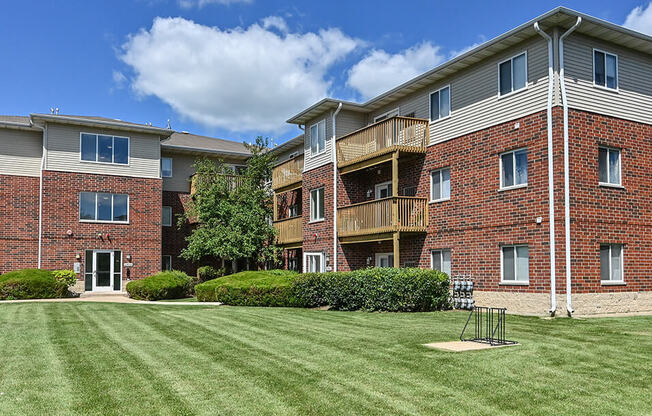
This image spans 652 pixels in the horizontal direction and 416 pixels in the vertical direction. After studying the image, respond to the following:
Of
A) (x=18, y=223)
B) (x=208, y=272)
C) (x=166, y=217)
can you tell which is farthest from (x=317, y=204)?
(x=18, y=223)

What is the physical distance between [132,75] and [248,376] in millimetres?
22578

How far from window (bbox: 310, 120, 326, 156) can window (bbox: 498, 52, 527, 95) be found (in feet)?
32.0

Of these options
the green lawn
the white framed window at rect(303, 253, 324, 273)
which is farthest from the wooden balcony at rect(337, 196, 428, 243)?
the green lawn

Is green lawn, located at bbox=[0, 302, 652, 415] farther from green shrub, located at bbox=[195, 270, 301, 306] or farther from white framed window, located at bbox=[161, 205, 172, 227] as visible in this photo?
white framed window, located at bbox=[161, 205, 172, 227]

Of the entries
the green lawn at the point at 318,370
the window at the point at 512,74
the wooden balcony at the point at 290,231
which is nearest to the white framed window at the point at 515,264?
→ the green lawn at the point at 318,370

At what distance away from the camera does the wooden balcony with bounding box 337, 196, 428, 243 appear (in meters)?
20.7

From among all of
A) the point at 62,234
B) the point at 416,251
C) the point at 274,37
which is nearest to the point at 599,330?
the point at 416,251

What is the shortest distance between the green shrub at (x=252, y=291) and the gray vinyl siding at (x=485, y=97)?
7427 millimetres

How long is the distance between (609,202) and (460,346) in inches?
358

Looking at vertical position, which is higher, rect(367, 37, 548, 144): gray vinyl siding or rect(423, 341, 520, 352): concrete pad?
rect(367, 37, 548, 144): gray vinyl siding

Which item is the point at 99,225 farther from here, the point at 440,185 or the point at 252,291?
the point at 440,185

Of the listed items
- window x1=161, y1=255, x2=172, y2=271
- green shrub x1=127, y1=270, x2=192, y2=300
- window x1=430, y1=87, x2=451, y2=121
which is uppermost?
window x1=430, y1=87, x2=451, y2=121

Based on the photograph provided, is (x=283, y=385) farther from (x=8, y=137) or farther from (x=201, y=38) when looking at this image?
(x=8, y=137)

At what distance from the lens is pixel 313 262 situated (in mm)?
26969
